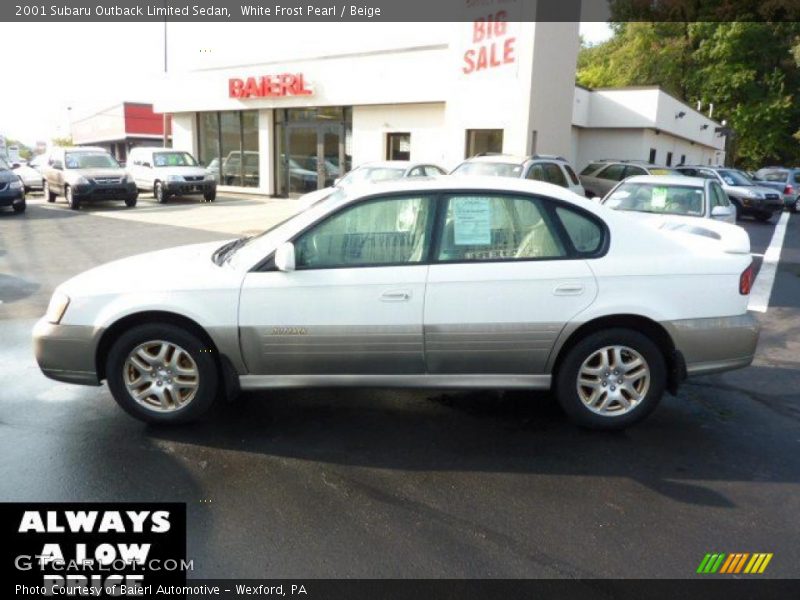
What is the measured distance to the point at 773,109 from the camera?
40.8 m

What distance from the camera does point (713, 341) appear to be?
4227 mm

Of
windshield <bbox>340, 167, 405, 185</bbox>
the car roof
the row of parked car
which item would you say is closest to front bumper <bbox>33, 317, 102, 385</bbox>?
the row of parked car

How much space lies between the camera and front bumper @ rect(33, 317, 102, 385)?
4.12 meters

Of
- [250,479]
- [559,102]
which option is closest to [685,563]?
[250,479]

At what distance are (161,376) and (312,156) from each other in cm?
1962

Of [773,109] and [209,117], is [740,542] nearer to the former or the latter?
[209,117]

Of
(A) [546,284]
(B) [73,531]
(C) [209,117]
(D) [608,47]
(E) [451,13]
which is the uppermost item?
(D) [608,47]

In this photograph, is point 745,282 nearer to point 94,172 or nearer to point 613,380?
point 613,380

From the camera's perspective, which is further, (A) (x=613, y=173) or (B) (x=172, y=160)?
(B) (x=172, y=160)

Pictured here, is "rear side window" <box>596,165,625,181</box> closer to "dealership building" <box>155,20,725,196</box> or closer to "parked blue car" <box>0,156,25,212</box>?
"dealership building" <box>155,20,725,196</box>

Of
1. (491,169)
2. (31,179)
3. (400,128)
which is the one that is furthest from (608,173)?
(31,179)

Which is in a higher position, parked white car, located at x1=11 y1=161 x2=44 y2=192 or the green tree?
the green tree

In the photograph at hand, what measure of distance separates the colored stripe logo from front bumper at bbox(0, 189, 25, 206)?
60.7 feet

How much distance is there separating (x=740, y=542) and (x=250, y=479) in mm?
2596
